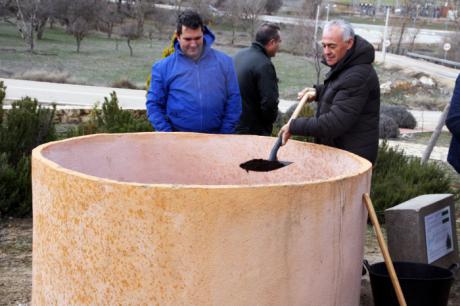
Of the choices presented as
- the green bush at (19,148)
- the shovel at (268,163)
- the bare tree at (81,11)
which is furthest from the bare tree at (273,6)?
the shovel at (268,163)

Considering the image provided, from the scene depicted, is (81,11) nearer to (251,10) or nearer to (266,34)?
(251,10)

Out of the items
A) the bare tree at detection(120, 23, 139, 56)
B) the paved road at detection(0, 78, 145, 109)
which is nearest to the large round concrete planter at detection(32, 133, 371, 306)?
the paved road at detection(0, 78, 145, 109)

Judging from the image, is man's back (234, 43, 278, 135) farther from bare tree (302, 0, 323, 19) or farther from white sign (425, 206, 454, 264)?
bare tree (302, 0, 323, 19)

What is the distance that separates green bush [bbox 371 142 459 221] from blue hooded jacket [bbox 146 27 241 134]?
2502 mm

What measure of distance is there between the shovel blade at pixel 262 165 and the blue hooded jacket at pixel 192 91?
2.23ft

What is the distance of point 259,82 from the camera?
5770 millimetres

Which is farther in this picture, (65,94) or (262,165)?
(65,94)

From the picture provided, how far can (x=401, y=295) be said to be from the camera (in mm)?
3688

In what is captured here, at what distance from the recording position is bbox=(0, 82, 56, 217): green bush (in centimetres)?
637

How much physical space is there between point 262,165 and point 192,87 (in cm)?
82

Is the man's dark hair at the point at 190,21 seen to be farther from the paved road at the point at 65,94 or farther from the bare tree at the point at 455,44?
the bare tree at the point at 455,44

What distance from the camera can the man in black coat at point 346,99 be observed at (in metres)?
4.21

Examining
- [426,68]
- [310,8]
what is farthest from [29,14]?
[426,68]

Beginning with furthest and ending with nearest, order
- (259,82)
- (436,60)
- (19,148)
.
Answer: (436,60)
(19,148)
(259,82)
